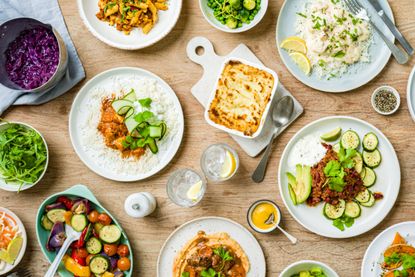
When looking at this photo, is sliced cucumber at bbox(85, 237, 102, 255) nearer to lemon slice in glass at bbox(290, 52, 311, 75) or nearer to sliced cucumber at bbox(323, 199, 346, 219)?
sliced cucumber at bbox(323, 199, 346, 219)

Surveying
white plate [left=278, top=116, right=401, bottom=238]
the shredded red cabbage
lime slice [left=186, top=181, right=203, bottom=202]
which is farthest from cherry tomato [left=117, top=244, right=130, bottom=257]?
the shredded red cabbage

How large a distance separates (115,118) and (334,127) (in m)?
1.43

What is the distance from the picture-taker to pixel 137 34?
3721 mm

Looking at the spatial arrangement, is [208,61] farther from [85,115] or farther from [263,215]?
[263,215]

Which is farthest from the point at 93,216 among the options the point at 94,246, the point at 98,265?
the point at 98,265

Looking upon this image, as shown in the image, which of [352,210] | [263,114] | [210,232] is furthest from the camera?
[210,232]

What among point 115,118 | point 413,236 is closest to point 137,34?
point 115,118

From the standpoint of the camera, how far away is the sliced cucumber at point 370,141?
3.53 metres

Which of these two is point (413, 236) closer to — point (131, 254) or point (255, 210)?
point (255, 210)

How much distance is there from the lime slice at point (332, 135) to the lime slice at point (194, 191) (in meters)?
0.85

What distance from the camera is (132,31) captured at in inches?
147

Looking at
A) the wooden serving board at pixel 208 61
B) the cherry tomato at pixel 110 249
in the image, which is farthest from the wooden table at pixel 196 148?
Result: the cherry tomato at pixel 110 249

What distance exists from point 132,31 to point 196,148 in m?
0.90

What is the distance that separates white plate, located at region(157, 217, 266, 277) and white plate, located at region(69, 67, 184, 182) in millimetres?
440
